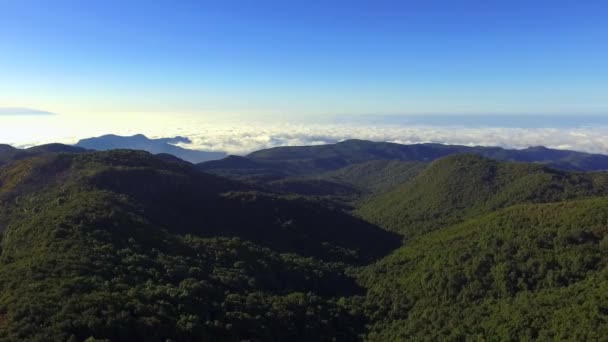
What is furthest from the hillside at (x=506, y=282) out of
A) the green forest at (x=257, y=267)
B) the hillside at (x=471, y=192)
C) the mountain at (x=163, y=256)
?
the hillside at (x=471, y=192)

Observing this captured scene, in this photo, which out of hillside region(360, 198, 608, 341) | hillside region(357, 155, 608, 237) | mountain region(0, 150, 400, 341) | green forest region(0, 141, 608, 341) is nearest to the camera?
mountain region(0, 150, 400, 341)

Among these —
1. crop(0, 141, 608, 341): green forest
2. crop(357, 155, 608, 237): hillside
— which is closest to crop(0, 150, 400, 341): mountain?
crop(0, 141, 608, 341): green forest

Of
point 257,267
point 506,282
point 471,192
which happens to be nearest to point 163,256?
point 257,267

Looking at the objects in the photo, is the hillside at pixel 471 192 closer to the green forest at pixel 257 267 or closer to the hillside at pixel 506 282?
the green forest at pixel 257 267

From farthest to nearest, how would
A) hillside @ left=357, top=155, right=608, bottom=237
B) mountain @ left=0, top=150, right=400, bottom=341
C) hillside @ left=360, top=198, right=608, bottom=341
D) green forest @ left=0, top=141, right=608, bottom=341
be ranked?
hillside @ left=357, top=155, right=608, bottom=237, hillside @ left=360, top=198, right=608, bottom=341, green forest @ left=0, top=141, right=608, bottom=341, mountain @ left=0, top=150, right=400, bottom=341

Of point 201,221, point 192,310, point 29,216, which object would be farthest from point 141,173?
point 192,310

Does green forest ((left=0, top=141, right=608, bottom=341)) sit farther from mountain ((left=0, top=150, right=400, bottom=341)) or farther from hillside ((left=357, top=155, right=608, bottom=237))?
hillside ((left=357, top=155, right=608, bottom=237))

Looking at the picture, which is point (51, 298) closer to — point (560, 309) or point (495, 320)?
point (495, 320)
